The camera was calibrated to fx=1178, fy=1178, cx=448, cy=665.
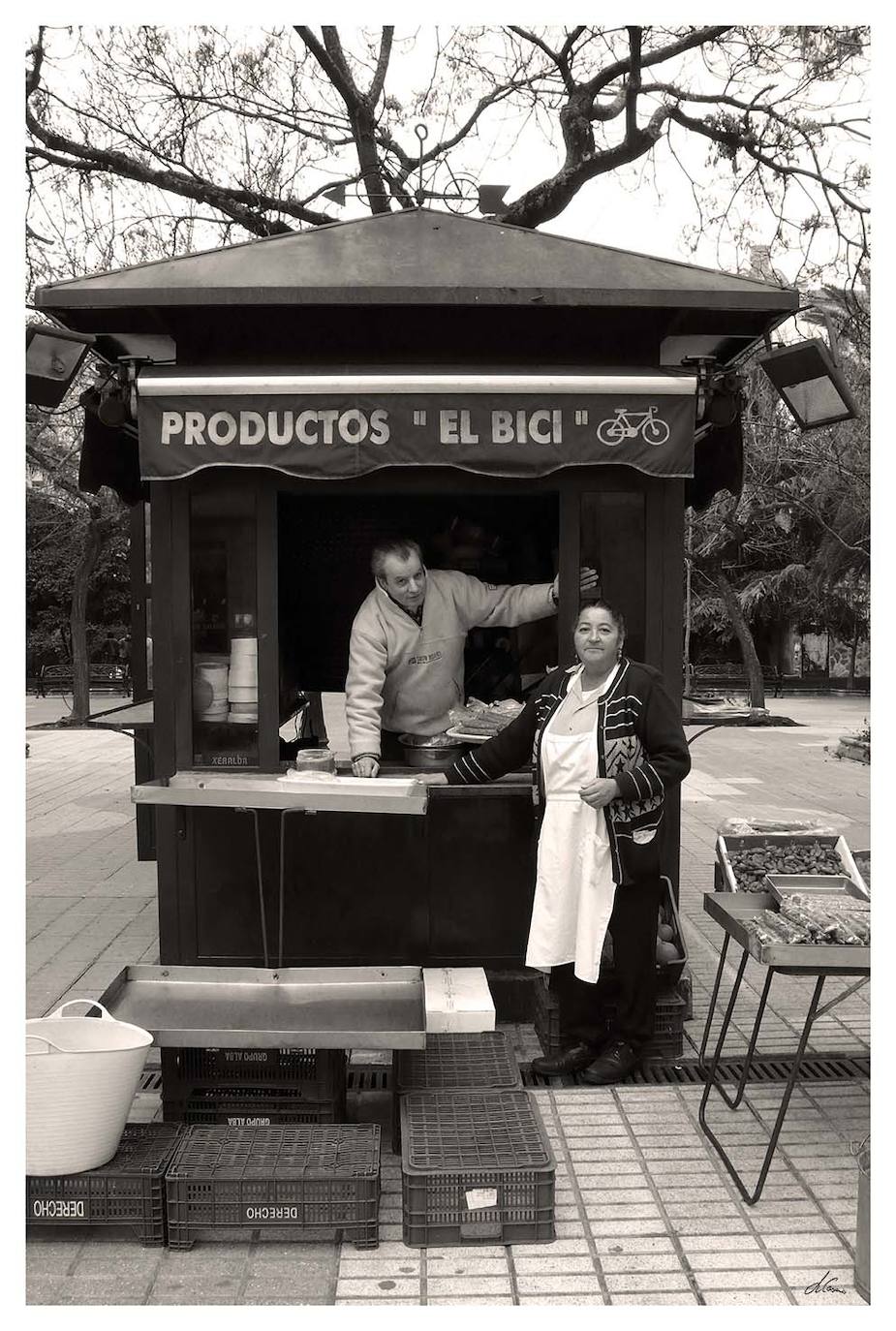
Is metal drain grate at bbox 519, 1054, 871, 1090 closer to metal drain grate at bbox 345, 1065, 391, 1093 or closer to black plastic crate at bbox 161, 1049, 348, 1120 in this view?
metal drain grate at bbox 345, 1065, 391, 1093

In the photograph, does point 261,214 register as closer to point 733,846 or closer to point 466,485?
point 466,485

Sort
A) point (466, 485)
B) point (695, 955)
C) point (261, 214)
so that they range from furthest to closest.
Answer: point (261, 214), point (695, 955), point (466, 485)

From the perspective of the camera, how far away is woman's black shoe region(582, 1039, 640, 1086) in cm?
474

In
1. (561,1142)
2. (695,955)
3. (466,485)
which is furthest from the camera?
(695,955)

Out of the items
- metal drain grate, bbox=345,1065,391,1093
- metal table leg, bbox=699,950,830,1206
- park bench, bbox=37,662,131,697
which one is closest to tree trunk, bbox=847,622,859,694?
park bench, bbox=37,662,131,697

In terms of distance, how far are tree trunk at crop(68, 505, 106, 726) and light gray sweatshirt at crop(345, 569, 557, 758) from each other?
596 inches

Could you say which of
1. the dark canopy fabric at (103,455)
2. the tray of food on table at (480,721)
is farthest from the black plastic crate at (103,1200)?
the dark canopy fabric at (103,455)

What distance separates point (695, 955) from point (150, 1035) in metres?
3.90

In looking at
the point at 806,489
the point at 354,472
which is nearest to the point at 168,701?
the point at 354,472

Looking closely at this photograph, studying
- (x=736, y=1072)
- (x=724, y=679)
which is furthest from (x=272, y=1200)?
(x=724, y=679)

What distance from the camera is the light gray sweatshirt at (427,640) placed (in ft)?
18.4

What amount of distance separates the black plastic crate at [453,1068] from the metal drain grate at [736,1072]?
1.04 feet

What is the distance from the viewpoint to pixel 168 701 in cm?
546

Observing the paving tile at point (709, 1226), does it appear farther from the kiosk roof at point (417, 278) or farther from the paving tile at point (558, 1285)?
the kiosk roof at point (417, 278)
